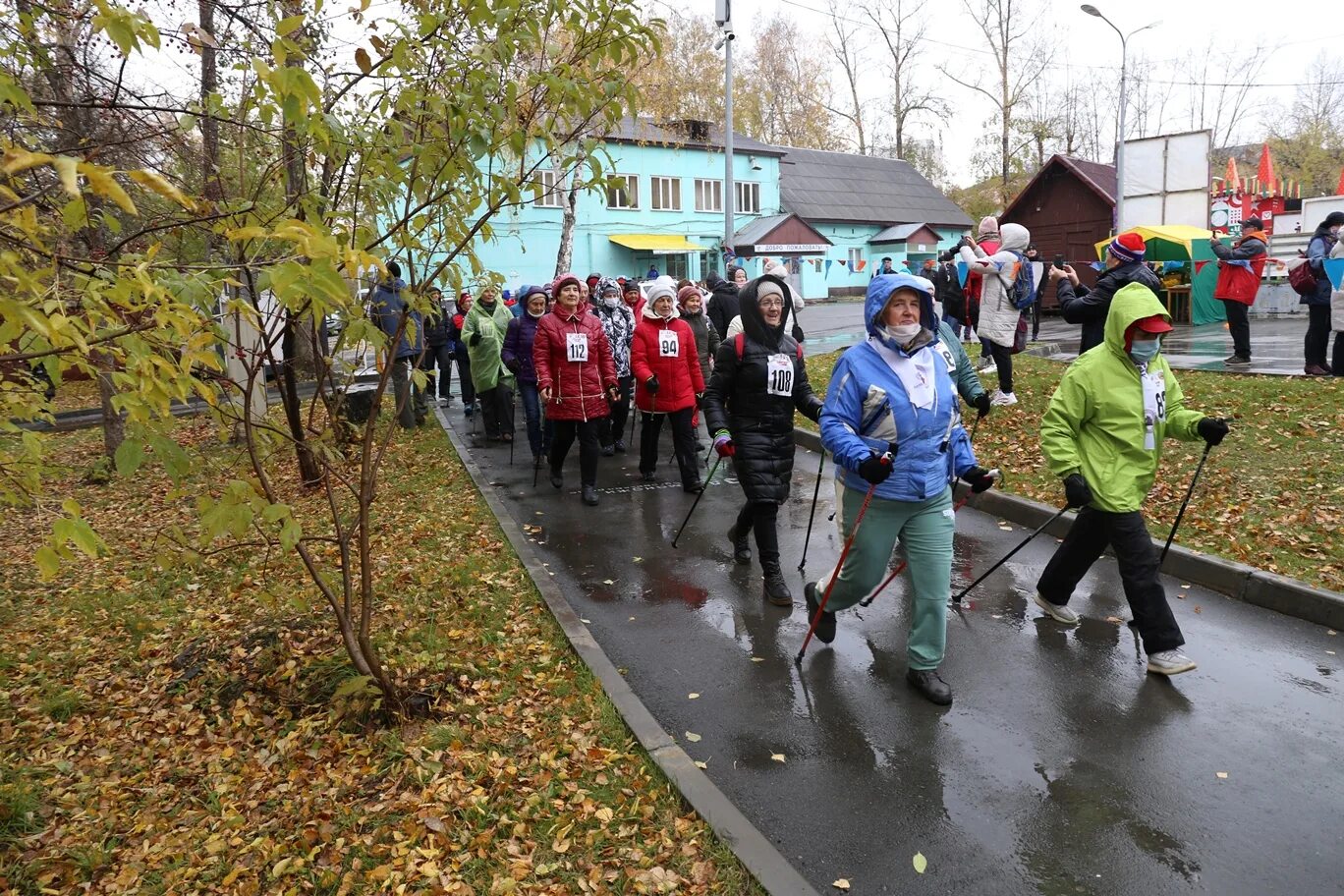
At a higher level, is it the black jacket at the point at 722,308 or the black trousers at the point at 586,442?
the black jacket at the point at 722,308

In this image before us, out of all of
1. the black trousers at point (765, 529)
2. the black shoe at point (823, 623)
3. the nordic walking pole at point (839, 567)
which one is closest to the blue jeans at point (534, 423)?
the black trousers at point (765, 529)

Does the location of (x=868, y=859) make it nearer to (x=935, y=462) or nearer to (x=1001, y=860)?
(x=1001, y=860)

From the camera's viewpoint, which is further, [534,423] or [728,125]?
[728,125]

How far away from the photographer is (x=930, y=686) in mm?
4402

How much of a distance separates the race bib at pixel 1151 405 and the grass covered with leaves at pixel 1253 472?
165cm

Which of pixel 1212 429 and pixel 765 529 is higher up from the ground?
pixel 1212 429

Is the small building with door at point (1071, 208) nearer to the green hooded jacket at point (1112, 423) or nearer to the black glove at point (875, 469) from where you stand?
the green hooded jacket at point (1112, 423)

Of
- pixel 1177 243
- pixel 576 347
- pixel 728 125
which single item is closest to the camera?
pixel 576 347

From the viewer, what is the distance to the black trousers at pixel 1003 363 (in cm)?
1014

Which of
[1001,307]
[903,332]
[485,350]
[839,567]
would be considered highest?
[1001,307]

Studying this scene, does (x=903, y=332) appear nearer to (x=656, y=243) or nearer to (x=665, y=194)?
(x=656, y=243)

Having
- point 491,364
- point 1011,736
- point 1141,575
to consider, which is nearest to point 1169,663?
point 1141,575

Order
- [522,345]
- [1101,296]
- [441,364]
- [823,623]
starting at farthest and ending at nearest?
1. [441,364]
2. [522,345]
3. [1101,296]
4. [823,623]

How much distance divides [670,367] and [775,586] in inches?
133
